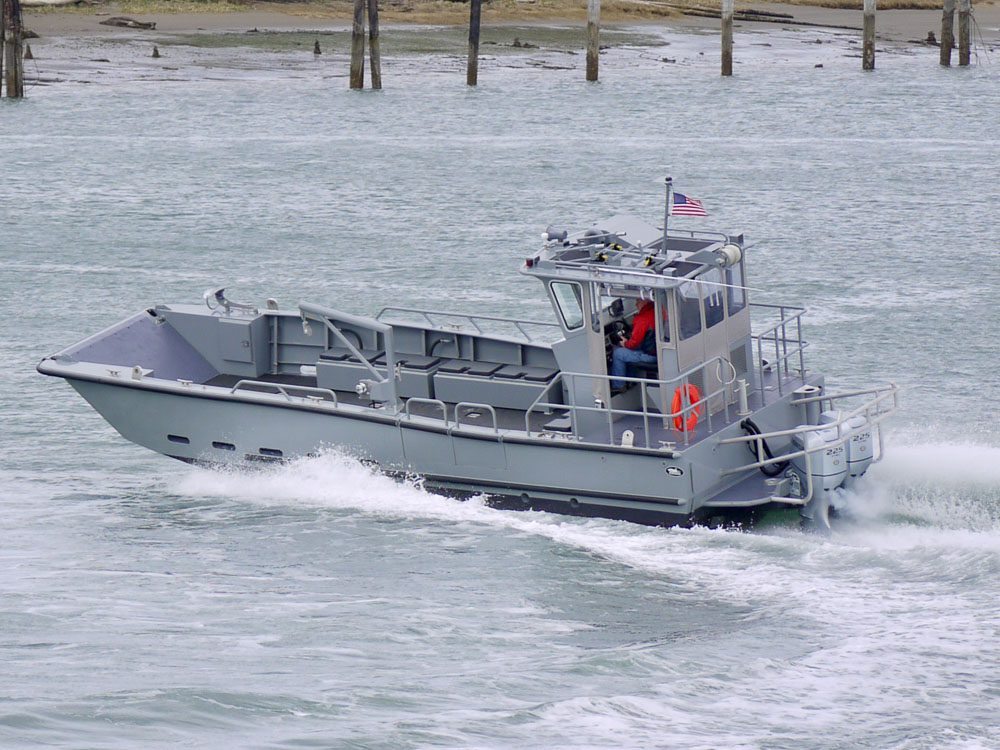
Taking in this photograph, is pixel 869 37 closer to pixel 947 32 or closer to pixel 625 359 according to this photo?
pixel 947 32

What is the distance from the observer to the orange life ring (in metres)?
16.2

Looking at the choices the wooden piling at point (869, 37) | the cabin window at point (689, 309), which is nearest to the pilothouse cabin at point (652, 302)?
the cabin window at point (689, 309)

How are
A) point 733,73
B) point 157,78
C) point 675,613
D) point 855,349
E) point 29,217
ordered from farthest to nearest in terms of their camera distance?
point 733,73 → point 157,78 → point 29,217 → point 855,349 → point 675,613

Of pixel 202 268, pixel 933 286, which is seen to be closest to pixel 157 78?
pixel 202 268

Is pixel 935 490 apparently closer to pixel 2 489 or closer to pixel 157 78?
pixel 2 489

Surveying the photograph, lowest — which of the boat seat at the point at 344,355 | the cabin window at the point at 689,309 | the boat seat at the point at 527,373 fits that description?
the boat seat at the point at 527,373

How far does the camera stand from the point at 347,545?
16844mm

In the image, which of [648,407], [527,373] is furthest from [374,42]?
[648,407]

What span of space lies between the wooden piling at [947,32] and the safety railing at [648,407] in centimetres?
4423

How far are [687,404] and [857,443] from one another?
5.66ft

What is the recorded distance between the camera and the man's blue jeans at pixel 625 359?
16375mm

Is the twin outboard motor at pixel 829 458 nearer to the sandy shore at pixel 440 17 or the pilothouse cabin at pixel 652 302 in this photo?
the pilothouse cabin at pixel 652 302

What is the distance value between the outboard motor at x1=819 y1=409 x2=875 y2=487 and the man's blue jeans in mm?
1870

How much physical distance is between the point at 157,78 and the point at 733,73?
1994 centimetres
